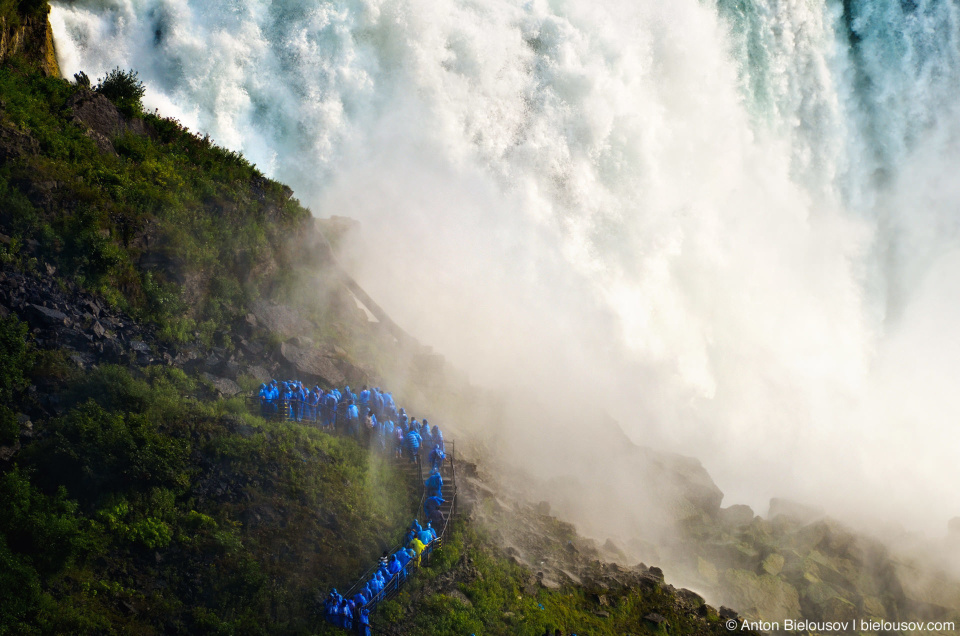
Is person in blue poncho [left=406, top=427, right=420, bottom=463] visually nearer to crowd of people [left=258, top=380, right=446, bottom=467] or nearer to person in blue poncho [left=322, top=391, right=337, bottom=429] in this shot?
crowd of people [left=258, top=380, right=446, bottom=467]

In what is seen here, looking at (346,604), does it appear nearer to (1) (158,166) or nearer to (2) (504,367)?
(1) (158,166)

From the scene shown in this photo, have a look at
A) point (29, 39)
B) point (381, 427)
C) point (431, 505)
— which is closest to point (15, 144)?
point (29, 39)

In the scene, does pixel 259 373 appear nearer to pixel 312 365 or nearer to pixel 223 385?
pixel 223 385

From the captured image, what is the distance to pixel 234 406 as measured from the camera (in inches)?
696

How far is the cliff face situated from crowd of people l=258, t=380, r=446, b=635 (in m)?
16.0

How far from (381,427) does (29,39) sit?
21.1 metres

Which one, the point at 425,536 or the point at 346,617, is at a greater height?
the point at 425,536

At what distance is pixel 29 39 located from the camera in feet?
75.9

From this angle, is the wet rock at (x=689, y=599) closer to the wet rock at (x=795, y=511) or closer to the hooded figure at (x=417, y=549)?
the hooded figure at (x=417, y=549)

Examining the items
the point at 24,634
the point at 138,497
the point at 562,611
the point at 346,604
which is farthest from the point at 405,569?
the point at 24,634

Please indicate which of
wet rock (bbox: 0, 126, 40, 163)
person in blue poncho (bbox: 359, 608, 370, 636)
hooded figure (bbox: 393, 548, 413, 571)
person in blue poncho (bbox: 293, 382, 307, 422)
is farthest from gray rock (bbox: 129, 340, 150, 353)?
person in blue poncho (bbox: 359, 608, 370, 636)

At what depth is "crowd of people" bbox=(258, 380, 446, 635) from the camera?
16.3 metres

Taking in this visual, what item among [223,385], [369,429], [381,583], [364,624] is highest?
[369,429]

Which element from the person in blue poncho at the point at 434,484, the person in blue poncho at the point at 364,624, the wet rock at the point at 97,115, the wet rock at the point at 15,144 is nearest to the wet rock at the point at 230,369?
the person in blue poncho at the point at 434,484
